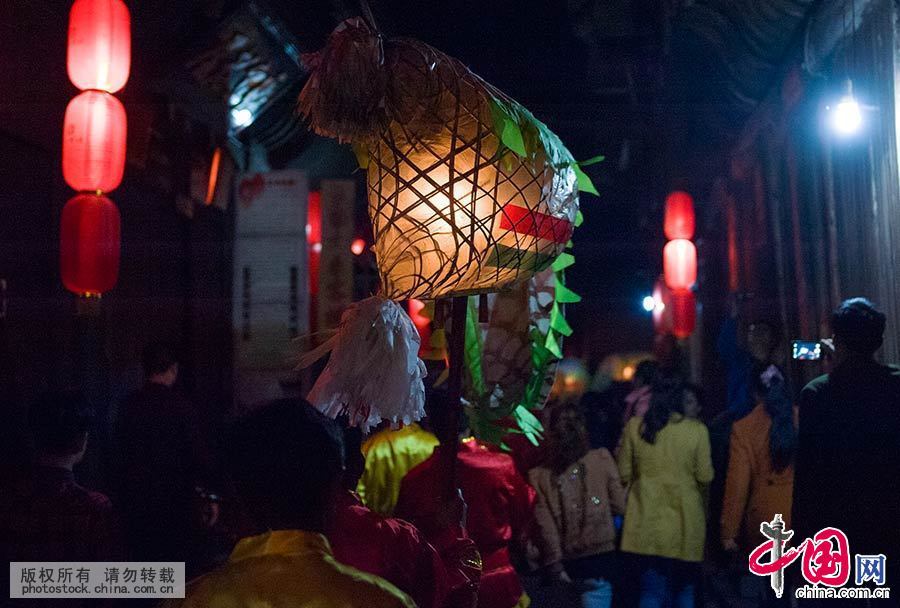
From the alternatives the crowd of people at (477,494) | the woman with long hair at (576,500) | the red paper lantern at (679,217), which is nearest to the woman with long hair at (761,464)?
the crowd of people at (477,494)

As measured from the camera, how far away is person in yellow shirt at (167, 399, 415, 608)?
2055 mm

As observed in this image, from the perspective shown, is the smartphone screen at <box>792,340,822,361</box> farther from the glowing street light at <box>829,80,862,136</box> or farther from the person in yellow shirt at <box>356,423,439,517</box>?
the person in yellow shirt at <box>356,423,439,517</box>

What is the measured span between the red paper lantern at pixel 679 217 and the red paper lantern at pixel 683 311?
84cm

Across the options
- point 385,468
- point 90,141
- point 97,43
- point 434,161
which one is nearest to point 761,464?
point 385,468

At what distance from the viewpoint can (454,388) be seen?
3.31m

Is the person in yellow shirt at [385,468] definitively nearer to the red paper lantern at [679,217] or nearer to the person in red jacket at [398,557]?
the person in red jacket at [398,557]

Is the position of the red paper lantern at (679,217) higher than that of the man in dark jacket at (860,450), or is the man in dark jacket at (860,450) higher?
the red paper lantern at (679,217)

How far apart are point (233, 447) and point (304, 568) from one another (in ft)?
1.15

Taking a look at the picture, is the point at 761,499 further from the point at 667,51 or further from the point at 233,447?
the point at 667,51

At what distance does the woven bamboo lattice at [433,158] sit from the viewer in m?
2.92

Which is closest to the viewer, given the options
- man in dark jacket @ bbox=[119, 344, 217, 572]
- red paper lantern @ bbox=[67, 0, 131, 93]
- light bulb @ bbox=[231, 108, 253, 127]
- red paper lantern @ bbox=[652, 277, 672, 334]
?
man in dark jacket @ bbox=[119, 344, 217, 572]

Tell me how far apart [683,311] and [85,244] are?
8.80 metres

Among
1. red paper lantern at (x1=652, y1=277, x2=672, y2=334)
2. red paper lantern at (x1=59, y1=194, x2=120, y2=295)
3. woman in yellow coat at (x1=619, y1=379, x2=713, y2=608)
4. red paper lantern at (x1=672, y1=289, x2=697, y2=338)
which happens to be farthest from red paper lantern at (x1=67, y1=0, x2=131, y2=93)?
red paper lantern at (x1=652, y1=277, x2=672, y2=334)

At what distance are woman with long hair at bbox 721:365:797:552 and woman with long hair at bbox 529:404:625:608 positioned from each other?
3.01ft
